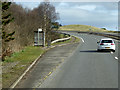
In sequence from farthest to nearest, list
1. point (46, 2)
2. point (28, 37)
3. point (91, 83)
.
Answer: point (46, 2), point (28, 37), point (91, 83)

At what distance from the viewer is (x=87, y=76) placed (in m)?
13.8

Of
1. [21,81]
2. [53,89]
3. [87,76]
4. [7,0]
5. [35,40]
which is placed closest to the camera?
[53,89]

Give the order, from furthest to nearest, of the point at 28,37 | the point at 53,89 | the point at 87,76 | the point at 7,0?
the point at 28,37
the point at 7,0
the point at 87,76
the point at 53,89

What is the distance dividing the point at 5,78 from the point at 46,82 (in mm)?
1966

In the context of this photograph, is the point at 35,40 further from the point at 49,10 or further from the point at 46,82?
the point at 46,82

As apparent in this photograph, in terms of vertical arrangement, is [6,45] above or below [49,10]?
below

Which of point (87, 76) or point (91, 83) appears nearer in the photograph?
point (91, 83)

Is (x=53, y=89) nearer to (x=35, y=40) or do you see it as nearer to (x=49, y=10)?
(x=35, y=40)

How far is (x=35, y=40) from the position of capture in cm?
4306

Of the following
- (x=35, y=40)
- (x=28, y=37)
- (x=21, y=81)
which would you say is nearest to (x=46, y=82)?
(x=21, y=81)

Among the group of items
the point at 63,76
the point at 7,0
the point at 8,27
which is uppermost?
the point at 7,0

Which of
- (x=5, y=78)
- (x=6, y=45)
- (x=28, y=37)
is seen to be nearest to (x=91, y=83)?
(x=5, y=78)

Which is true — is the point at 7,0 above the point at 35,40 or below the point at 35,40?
above

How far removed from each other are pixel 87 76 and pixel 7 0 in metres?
15.3
